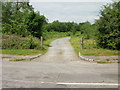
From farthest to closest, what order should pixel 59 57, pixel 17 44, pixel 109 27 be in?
pixel 17 44, pixel 109 27, pixel 59 57

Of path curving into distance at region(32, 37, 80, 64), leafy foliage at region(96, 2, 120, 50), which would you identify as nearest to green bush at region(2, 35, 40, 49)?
path curving into distance at region(32, 37, 80, 64)

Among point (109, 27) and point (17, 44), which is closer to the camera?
point (109, 27)

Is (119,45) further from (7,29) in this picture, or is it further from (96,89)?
(7,29)

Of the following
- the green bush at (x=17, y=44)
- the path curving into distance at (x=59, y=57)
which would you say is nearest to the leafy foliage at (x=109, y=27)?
the path curving into distance at (x=59, y=57)

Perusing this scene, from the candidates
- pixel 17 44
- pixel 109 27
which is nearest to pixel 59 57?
pixel 17 44

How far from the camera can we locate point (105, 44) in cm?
1423

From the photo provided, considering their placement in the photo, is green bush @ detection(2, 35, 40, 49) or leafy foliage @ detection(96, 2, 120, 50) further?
green bush @ detection(2, 35, 40, 49)

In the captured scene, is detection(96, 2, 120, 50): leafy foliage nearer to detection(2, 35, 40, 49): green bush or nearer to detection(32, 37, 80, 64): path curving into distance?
detection(32, 37, 80, 64): path curving into distance

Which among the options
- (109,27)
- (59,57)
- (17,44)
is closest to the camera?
(59,57)

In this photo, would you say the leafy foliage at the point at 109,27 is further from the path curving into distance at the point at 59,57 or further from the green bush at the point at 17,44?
the green bush at the point at 17,44

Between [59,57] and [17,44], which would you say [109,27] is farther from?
[17,44]

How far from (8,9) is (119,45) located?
18943mm

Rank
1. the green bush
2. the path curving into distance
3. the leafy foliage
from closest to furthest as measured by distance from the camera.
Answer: the path curving into distance → the leafy foliage → the green bush

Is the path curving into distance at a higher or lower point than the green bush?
lower
